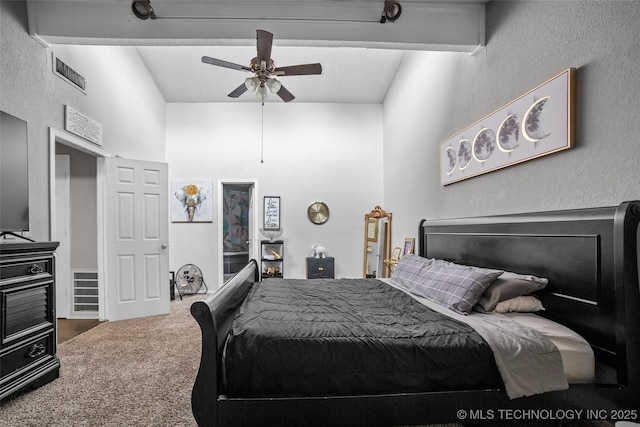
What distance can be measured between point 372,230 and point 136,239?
135 inches

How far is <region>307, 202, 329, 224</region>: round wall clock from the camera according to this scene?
5.72 m

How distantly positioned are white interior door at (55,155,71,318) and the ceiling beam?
1.73 metres

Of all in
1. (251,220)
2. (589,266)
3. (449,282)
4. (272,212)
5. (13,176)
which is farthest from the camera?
(251,220)

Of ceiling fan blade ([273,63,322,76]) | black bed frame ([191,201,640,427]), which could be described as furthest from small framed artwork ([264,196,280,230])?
black bed frame ([191,201,640,427])

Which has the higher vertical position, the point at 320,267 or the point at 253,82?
the point at 253,82

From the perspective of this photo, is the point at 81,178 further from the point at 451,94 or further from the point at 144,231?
the point at 451,94

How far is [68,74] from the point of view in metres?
3.27

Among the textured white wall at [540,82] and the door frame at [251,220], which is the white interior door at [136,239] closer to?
the door frame at [251,220]

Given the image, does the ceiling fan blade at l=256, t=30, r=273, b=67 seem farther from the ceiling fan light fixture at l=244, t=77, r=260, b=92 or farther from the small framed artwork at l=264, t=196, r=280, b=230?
the small framed artwork at l=264, t=196, r=280, b=230

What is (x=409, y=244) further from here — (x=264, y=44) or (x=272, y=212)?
(x=264, y=44)

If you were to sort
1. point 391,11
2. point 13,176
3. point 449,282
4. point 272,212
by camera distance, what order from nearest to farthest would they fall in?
Result: point 449,282 → point 13,176 → point 391,11 → point 272,212

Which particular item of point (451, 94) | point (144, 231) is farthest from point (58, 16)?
point (451, 94)

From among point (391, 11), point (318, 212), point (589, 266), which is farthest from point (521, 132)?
point (318, 212)

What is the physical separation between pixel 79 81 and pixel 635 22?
173 inches
